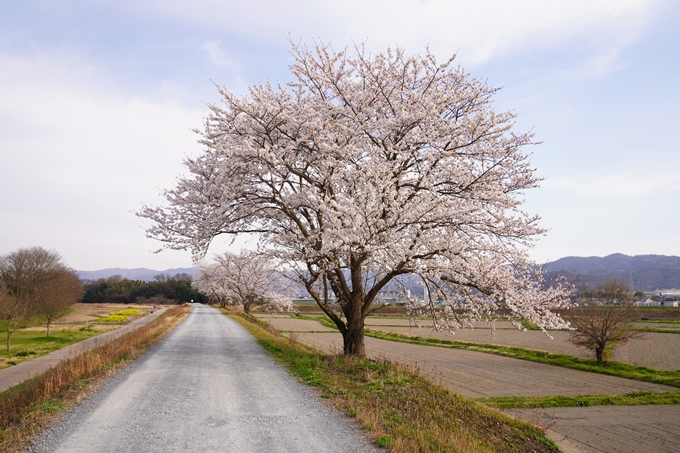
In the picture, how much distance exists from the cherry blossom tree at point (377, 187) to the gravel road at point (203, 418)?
4314 millimetres

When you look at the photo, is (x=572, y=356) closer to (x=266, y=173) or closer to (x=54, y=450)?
(x=266, y=173)

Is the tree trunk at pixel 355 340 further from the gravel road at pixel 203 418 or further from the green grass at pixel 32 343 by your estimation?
the green grass at pixel 32 343

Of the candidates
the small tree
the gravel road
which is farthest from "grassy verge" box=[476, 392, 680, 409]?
the gravel road

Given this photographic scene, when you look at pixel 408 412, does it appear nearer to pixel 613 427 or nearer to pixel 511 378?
pixel 613 427

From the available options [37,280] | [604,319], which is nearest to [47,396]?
[604,319]

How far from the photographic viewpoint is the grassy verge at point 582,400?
15438 millimetres

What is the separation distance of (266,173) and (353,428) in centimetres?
942

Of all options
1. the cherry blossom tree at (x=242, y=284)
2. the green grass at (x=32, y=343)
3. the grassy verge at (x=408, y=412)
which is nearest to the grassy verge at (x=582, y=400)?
the grassy verge at (x=408, y=412)

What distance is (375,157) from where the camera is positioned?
42.4ft

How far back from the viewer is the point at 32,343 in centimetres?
3400

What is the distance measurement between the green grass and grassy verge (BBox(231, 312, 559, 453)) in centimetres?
2114

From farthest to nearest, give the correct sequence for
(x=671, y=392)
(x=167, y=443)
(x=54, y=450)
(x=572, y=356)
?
(x=572, y=356), (x=671, y=392), (x=167, y=443), (x=54, y=450)

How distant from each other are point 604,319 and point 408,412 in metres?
22.8

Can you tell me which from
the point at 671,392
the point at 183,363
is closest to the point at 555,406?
the point at 671,392
